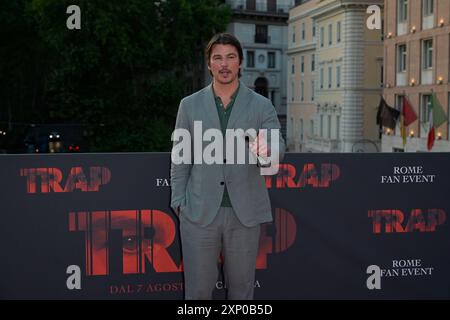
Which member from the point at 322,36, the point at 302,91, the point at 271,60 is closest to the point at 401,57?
the point at 322,36

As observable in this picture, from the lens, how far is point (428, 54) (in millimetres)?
28219

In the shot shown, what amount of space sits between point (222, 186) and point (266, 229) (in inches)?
69.1

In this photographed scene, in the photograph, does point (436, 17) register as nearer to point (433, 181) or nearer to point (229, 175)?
point (433, 181)

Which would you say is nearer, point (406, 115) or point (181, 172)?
point (181, 172)

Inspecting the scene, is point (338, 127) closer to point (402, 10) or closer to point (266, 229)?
point (402, 10)

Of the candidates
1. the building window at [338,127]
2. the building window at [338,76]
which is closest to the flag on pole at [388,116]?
the building window at [338,127]

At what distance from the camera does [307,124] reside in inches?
1800

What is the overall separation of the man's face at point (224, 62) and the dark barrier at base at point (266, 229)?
160 cm

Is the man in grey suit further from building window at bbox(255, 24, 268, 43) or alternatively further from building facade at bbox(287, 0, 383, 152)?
building window at bbox(255, 24, 268, 43)

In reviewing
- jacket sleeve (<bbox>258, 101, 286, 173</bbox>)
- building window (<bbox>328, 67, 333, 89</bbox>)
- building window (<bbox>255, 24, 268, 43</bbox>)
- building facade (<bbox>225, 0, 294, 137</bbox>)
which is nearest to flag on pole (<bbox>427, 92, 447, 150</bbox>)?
building window (<bbox>328, 67, 333, 89</bbox>)

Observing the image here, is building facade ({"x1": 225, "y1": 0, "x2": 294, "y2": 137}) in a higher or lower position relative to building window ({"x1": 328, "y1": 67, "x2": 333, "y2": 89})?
higher

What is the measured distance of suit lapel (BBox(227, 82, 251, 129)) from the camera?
11.0ft

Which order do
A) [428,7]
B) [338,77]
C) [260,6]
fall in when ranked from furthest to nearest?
[260,6]
[338,77]
[428,7]
